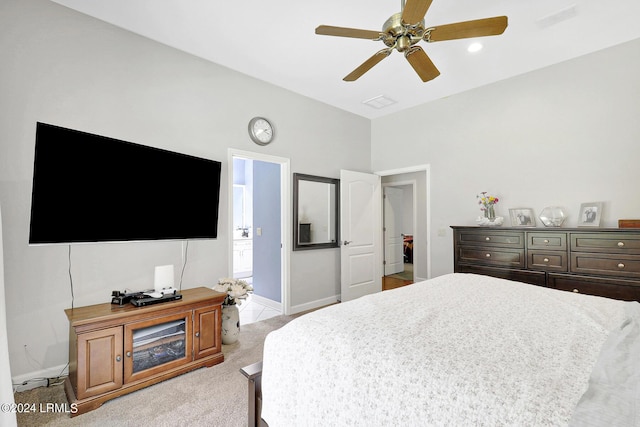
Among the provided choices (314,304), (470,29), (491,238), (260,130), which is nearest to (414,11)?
(470,29)

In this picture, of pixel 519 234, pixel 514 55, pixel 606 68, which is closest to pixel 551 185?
pixel 519 234

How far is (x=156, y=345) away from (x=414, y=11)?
2.90 metres

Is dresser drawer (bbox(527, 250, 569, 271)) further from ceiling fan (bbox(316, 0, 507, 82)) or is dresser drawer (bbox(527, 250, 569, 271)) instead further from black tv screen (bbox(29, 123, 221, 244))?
black tv screen (bbox(29, 123, 221, 244))

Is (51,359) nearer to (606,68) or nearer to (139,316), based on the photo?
(139,316)

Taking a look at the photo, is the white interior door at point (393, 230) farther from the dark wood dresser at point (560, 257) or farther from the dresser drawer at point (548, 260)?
the dresser drawer at point (548, 260)

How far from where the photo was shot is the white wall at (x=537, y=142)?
2.88 m

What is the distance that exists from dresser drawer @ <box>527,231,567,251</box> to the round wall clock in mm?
3046

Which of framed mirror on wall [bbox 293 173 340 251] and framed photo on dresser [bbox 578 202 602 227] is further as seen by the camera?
framed mirror on wall [bbox 293 173 340 251]

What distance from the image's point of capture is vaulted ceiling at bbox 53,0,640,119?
2.40m

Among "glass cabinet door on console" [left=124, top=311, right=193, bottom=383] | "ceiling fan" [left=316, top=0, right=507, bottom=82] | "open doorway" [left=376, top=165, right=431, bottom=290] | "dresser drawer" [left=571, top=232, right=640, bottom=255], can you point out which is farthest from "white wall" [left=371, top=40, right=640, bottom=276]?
"glass cabinet door on console" [left=124, top=311, right=193, bottom=383]

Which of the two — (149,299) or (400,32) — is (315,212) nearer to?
(149,299)

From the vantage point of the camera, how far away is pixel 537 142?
337 centimetres

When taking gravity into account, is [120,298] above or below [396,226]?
below

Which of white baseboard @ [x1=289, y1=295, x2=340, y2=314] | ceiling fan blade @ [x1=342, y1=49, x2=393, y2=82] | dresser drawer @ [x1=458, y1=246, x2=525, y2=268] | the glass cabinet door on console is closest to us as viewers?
the glass cabinet door on console
